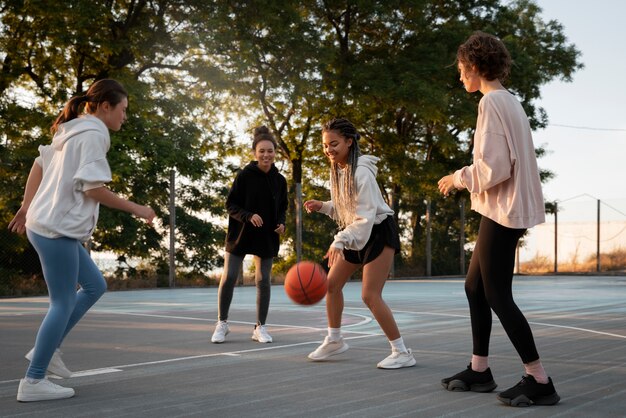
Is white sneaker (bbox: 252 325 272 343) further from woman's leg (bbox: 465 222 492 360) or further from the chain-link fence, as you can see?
the chain-link fence

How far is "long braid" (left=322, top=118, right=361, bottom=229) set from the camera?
5766mm

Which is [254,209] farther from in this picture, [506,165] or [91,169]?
[506,165]

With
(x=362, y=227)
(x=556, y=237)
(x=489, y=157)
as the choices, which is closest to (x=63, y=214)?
(x=362, y=227)

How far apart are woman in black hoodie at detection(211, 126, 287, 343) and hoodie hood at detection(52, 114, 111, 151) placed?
2.73 m

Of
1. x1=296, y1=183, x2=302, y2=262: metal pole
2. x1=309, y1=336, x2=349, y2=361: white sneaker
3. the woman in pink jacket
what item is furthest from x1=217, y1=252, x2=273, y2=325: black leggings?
x1=296, y1=183, x2=302, y2=262: metal pole

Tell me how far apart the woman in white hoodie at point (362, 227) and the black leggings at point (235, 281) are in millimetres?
1655

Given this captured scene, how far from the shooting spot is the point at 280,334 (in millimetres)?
8227

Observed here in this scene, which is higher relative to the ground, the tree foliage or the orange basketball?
the tree foliage

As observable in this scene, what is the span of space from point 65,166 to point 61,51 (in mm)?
18591

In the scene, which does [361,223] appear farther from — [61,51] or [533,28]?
[533,28]

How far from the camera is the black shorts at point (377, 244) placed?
580 centimetres

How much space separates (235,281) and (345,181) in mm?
2223

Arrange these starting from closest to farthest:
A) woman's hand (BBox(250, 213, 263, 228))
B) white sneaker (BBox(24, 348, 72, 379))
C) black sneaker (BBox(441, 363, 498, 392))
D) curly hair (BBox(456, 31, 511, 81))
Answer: curly hair (BBox(456, 31, 511, 81)), black sneaker (BBox(441, 363, 498, 392)), white sneaker (BBox(24, 348, 72, 379)), woman's hand (BBox(250, 213, 263, 228))

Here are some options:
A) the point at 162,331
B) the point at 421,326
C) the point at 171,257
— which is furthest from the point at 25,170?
the point at 421,326
